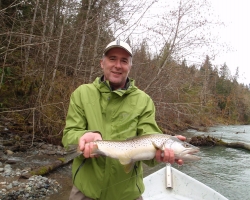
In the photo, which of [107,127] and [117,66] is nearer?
[107,127]

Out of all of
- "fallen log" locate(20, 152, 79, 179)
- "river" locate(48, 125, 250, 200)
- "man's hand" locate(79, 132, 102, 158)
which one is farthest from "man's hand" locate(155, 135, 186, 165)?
"fallen log" locate(20, 152, 79, 179)

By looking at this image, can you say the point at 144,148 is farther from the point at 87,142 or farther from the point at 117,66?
the point at 117,66

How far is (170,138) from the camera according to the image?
2391 millimetres

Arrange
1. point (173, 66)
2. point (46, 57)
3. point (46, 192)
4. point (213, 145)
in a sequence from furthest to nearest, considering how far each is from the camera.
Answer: point (213, 145), point (173, 66), point (46, 57), point (46, 192)

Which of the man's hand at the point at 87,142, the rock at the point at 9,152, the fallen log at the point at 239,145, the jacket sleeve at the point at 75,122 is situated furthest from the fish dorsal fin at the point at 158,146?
the fallen log at the point at 239,145

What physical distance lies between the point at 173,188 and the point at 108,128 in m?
4.32

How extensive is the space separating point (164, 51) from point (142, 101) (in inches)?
411

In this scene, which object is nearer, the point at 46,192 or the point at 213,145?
the point at 46,192

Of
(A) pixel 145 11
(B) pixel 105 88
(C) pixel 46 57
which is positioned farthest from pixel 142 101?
(A) pixel 145 11

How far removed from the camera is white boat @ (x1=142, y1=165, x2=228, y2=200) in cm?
559

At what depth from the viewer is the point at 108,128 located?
237cm

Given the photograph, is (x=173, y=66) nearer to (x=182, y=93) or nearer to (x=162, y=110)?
(x=182, y=93)

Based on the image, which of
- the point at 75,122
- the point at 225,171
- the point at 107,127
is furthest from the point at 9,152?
the point at 225,171

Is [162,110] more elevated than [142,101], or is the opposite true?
[142,101]
